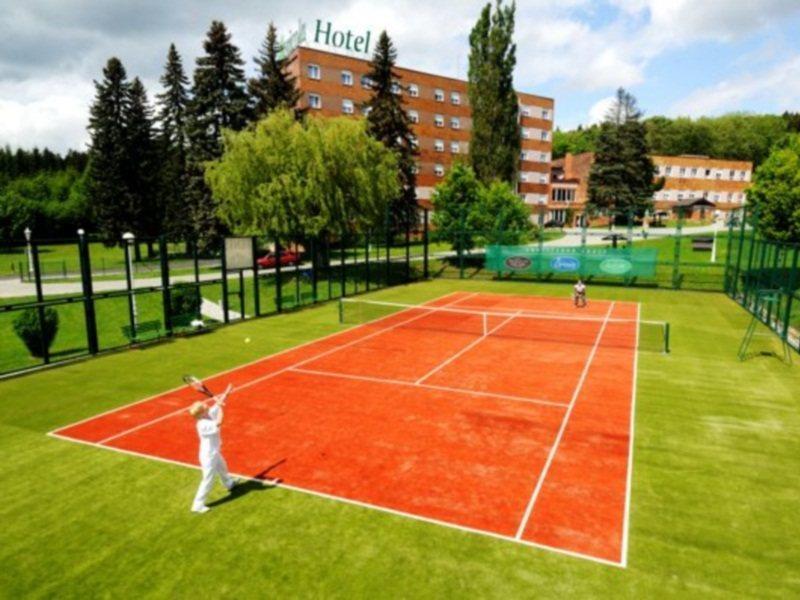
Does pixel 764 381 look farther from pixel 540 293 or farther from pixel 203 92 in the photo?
pixel 203 92

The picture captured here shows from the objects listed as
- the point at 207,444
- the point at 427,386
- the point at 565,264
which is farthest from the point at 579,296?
the point at 207,444

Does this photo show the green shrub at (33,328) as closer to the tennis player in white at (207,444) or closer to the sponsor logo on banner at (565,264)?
the tennis player in white at (207,444)

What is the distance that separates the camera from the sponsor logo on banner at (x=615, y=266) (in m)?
35.1

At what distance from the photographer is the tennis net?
20.1 m

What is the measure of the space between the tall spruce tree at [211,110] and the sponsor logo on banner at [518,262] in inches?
937

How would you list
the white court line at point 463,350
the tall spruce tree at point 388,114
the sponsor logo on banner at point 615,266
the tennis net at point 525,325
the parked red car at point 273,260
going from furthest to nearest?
the tall spruce tree at point 388,114 → the parked red car at point 273,260 → the sponsor logo on banner at point 615,266 → the tennis net at point 525,325 → the white court line at point 463,350

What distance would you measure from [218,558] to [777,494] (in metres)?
8.95

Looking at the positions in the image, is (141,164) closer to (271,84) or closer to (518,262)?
(271,84)

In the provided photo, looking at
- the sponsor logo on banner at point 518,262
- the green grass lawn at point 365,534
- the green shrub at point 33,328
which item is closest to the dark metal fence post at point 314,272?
the green shrub at point 33,328

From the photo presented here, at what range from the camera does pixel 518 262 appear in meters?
38.3

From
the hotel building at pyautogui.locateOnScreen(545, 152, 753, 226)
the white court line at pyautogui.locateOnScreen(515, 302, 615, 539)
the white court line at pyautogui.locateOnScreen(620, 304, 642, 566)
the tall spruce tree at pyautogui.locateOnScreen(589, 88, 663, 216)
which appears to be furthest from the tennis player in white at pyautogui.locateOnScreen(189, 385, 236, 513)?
the hotel building at pyautogui.locateOnScreen(545, 152, 753, 226)

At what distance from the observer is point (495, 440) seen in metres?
11.2

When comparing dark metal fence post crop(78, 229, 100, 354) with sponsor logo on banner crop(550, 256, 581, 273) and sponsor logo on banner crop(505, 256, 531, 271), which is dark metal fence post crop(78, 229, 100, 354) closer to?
sponsor logo on banner crop(505, 256, 531, 271)

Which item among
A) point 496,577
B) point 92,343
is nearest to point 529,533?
point 496,577
